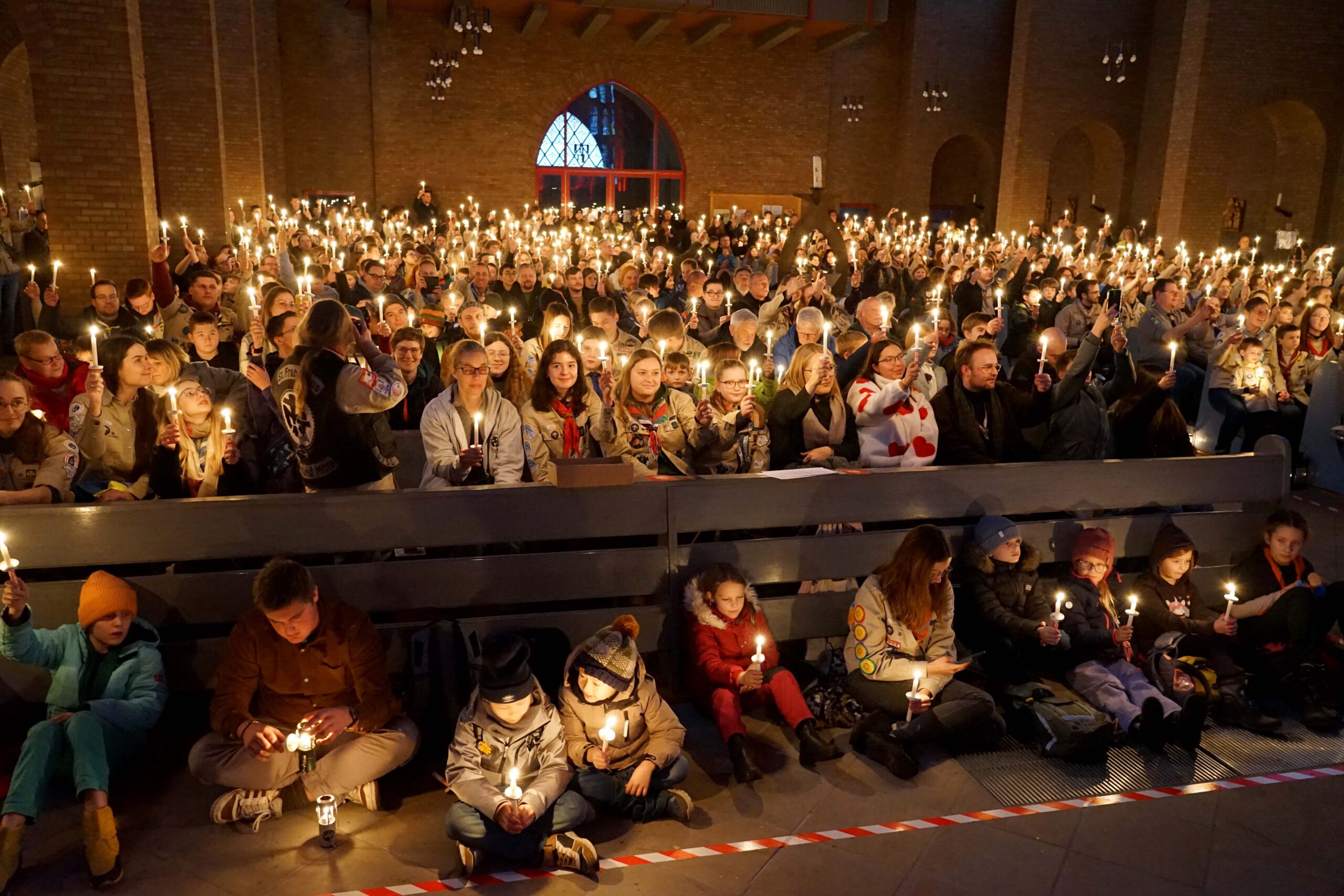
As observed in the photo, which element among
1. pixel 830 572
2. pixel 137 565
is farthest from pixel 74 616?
pixel 830 572

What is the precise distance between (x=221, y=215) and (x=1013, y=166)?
1815 centimetres

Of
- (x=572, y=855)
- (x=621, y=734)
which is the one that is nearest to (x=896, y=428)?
(x=621, y=734)

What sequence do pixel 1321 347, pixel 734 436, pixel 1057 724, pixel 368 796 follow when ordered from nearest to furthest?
pixel 368 796 → pixel 1057 724 → pixel 734 436 → pixel 1321 347

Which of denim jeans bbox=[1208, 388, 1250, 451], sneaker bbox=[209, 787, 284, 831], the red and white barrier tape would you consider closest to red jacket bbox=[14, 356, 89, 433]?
sneaker bbox=[209, 787, 284, 831]

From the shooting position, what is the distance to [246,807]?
13.3ft

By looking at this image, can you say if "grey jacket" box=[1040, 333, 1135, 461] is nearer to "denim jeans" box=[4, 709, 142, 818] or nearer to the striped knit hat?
the striped knit hat

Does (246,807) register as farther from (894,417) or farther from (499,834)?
(894,417)

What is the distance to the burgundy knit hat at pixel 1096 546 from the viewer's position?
529 cm

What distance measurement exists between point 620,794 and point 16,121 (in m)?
19.7

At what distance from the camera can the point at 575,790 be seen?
4.11m

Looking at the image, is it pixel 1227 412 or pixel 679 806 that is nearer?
pixel 679 806

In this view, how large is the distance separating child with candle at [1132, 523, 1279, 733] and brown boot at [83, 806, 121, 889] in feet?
15.9

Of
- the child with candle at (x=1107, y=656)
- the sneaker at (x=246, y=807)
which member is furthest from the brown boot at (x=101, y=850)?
the child with candle at (x=1107, y=656)

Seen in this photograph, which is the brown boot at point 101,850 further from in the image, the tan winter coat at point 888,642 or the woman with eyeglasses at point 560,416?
the tan winter coat at point 888,642
